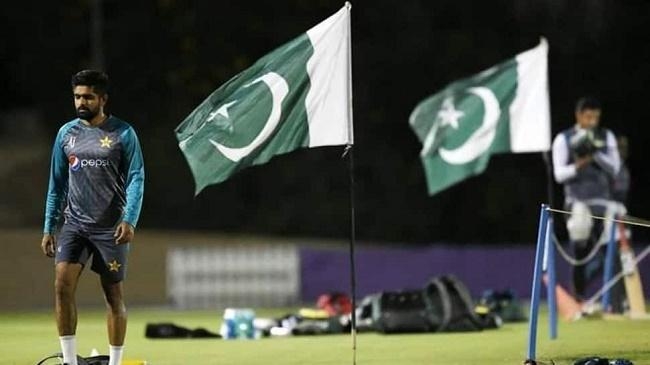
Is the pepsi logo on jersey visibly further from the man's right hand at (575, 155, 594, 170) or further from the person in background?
the man's right hand at (575, 155, 594, 170)

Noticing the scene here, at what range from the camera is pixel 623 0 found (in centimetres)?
3150

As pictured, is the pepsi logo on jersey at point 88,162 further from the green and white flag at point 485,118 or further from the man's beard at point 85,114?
the green and white flag at point 485,118

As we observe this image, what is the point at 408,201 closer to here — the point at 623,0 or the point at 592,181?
the point at 623,0

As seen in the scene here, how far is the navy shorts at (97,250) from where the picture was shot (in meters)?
12.4

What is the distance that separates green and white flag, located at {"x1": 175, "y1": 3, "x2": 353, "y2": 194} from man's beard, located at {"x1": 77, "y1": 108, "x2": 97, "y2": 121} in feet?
4.30

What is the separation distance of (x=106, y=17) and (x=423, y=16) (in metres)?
6.46

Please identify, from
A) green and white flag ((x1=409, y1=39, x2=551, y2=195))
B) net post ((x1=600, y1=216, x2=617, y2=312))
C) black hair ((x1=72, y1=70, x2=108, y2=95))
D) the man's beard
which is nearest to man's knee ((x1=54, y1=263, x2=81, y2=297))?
the man's beard

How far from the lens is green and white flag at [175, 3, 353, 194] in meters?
13.6

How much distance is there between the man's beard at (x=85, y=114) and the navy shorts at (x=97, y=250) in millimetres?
747

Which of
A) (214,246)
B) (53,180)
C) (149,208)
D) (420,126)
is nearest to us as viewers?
(53,180)

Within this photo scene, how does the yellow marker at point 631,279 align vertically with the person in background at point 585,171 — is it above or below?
below

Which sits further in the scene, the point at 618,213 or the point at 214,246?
the point at 214,246

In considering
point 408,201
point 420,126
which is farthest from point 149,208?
point 420,126

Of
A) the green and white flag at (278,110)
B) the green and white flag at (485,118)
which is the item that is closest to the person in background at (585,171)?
the green and white flag at (485,118)
